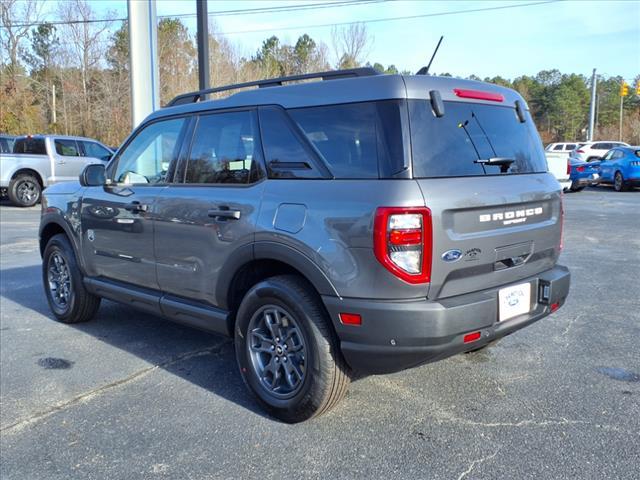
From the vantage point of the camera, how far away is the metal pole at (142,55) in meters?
9.66

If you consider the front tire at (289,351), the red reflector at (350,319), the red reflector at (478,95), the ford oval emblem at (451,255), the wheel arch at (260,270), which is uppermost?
the red reflector at (478,95)

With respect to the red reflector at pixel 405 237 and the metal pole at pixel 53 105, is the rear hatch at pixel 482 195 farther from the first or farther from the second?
the metal pole at pixel 53 105

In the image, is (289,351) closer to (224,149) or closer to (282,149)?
(282,149)

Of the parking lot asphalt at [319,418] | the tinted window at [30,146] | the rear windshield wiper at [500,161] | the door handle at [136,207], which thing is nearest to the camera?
the parking lot asphalt at [319,418]

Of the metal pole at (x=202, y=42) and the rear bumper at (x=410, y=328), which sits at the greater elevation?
the metal pole at (x=202, y=42)

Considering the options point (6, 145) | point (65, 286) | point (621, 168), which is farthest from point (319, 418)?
Result: point (621, 168)

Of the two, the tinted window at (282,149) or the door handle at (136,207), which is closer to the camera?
the tinted window at (282,149)

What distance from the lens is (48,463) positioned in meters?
2.99

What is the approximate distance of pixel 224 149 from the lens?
12.7 ft

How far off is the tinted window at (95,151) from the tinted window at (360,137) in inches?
600

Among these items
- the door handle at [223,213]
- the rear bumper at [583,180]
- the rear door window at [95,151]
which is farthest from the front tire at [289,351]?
the rear bumper at [583,180]

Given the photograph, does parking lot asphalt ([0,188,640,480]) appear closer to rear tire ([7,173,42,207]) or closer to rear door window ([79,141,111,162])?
rear tire ([7,173,42,207])

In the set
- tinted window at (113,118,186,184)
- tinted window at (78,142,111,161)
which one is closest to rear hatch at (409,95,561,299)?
tinted window at (113,118,186,184)

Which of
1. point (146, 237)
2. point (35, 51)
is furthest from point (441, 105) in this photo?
point (35, 51)
